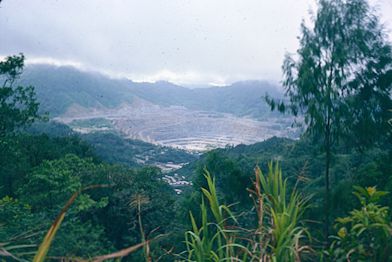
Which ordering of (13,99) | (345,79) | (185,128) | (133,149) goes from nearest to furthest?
(345,79) < (13,99) < (133,149) < (185,128)

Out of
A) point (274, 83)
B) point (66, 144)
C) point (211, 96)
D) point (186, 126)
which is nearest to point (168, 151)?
point (186, 126)

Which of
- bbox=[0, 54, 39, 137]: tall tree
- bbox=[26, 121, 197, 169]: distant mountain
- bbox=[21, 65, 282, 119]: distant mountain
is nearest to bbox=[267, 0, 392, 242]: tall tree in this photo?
bbox=[0, 54, 39, 137]: tall tree

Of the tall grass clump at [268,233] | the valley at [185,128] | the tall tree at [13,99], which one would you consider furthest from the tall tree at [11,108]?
the valley at [185,128]

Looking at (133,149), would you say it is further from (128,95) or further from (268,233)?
(128,95)

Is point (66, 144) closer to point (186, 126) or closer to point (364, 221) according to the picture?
point (364, 221)

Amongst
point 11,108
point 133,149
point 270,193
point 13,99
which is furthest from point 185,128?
point 270,193

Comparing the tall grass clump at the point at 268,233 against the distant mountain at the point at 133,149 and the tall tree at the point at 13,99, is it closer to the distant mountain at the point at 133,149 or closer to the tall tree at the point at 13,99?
the tall tree at the point at 13,99
